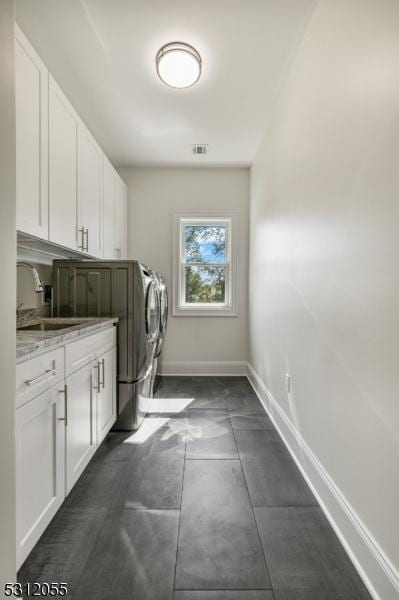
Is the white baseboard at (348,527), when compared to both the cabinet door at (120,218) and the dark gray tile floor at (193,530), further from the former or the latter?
the cabinet door at (120,218)

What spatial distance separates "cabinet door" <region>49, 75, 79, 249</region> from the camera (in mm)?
1921

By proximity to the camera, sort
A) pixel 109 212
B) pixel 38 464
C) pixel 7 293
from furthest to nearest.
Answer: pixel 109 212, pixel 38 464, pixel 7 293

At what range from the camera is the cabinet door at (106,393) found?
206 centimetres

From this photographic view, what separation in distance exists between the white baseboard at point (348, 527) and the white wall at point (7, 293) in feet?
3.91

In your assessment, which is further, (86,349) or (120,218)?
(120,218)

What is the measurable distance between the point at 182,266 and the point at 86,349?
2.57 m

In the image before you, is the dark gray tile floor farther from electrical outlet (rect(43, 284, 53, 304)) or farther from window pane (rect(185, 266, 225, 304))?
window pane (rect(185, 266, 225, 304))

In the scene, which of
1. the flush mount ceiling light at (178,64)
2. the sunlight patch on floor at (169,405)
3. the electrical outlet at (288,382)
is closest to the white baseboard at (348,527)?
the electrical outlet at (288,382)

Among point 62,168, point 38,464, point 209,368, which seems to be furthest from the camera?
point 209,368

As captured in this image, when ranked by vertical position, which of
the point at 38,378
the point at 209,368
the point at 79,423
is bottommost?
the point at 209,368

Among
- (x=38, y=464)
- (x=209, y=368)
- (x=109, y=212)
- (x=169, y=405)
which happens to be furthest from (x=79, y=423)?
(x=209, y=368)

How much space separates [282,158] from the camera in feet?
8.21

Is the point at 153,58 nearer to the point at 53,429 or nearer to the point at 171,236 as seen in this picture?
the point at 171,236

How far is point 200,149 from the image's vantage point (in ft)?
11.9
